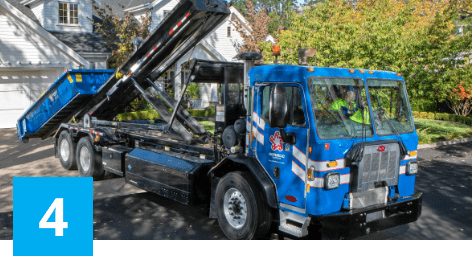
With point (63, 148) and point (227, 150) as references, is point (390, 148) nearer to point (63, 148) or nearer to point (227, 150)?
point (227, 150)

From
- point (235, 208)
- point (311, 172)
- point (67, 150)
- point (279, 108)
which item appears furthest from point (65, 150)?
point (311, 172)

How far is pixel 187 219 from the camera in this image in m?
6.93

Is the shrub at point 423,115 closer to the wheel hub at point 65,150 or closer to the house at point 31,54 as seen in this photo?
the house at point 31,54

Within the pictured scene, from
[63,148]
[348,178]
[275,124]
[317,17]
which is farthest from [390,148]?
[317,17]

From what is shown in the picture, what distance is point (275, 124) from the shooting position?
4.98 metres

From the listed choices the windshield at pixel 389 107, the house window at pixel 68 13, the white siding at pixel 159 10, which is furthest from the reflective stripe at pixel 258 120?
the white siding at pixel 159 10

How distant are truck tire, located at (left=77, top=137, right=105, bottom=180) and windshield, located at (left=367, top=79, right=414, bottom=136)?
20.2 feet

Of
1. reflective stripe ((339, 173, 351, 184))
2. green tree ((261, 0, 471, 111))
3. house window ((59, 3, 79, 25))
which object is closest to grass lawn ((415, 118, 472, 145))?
green tree ((261, 0, 471, 111))

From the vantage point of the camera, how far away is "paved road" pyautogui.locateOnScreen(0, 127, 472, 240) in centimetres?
622

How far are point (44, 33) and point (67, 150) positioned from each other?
1029 centimetres

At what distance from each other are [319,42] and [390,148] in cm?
827

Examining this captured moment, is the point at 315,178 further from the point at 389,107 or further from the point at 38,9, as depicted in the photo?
the point at 38,9

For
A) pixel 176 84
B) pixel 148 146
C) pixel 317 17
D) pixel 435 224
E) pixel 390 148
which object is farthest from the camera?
pixel 176 84

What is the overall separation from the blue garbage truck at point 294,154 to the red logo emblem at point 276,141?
0.5 inches
